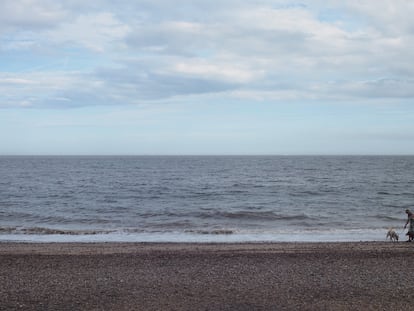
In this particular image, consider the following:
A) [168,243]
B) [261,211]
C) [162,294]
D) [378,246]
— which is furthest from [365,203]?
[162,294]

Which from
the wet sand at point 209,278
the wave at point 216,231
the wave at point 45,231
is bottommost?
the wave at point 45,231

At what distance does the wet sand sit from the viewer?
810 cm

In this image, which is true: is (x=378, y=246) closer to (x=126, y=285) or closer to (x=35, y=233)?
(x=126, y=285)

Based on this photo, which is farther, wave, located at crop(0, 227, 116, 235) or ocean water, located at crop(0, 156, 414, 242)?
wave, located at crop(0, 227, 116, 235)

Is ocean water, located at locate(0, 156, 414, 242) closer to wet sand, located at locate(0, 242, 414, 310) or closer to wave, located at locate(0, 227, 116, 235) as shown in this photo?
wave, located at locate(0, 227, 116, 235)

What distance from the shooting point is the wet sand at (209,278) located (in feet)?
26.6

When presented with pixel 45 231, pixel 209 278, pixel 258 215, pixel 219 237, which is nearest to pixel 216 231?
pixel 219 237

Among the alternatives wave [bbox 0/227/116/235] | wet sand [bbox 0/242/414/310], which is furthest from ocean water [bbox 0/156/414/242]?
wet sand [bbox 0/242/414/310]

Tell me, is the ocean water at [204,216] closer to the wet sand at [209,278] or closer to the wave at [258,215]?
the wave at [258,215]

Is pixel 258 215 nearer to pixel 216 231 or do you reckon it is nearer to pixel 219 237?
pixel 216 231

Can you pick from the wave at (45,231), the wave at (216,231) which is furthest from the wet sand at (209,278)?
the wave at (45,231)

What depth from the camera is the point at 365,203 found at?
101 ft

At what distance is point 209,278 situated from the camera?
9836mm

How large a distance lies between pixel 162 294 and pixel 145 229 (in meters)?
12.6
